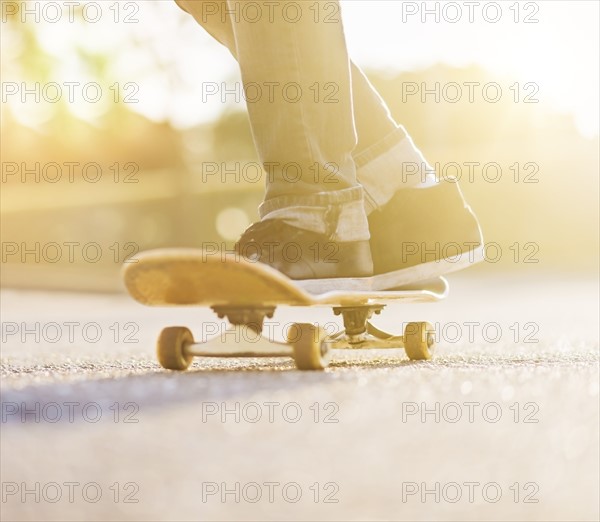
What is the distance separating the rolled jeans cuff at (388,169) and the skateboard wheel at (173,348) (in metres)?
0.64

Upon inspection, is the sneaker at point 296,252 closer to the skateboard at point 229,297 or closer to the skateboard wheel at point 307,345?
the skateboard at point 229,297

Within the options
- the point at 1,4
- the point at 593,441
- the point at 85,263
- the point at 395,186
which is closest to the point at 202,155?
the point at 85,263

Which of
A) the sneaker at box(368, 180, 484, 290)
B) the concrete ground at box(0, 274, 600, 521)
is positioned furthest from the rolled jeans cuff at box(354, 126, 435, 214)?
the concrete ground at box(0, 274, 600, 521)

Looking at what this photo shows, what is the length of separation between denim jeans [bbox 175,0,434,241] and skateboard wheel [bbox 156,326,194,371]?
33 cm

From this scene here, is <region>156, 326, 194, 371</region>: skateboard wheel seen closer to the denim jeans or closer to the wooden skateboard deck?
the wooden skateboard deck

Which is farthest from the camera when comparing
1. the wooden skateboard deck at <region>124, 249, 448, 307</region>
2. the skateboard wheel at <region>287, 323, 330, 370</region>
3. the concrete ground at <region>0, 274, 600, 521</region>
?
the skateboard wheel at <region>287, 323, 330, 370</region>

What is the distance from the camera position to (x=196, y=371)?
6.88 feet

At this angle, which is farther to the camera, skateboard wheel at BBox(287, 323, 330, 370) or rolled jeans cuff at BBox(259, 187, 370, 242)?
rolled jeans cuff at BBox(259, 187, 370, 242)

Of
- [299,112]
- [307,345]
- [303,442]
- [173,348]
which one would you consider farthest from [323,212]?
[303,442]

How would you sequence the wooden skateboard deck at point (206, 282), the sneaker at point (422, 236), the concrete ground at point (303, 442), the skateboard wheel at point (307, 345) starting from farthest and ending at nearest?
the sneaker at point (422, 236) < the skateboard wheel at point (307, 345) < the wooden skateboard deck at point (206, 282) < the concrete ground at point (303, 442)

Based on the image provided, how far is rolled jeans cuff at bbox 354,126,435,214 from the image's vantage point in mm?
2486

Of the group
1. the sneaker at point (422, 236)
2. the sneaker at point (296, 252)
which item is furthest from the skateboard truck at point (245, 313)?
the sneaker at point (422, 236)

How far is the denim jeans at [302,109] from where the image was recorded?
2119 millimetres

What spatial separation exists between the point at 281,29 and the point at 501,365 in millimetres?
931
